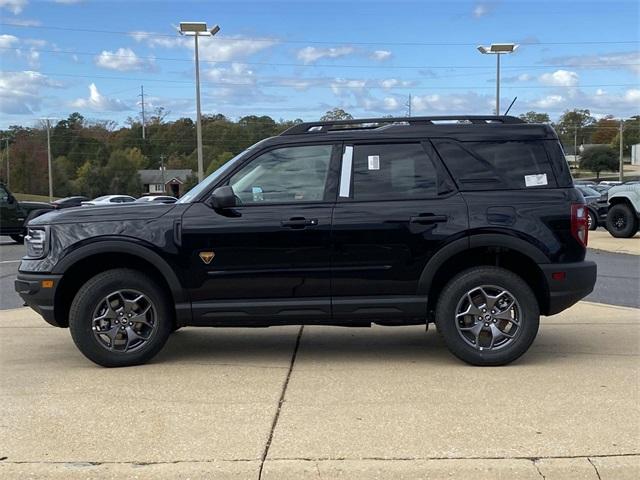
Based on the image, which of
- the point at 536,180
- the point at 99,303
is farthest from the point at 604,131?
the point at 99,303

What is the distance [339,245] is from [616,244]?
44.7 ft

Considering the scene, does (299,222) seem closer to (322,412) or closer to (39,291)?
(322,412)

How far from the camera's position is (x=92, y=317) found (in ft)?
17.2

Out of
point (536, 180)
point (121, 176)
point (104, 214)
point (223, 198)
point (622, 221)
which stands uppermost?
point (121, 176)

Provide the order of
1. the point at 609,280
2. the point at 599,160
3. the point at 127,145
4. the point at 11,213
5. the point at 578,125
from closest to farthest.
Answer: the point at 609,280
the point at 11,213
the point at 599,160
the point at 127,145
the point at 578,125

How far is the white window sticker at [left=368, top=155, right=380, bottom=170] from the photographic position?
5.38m

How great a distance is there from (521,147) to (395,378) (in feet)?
7.02

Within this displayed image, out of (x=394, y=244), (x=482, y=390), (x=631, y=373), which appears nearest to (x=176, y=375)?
(x=394, y=244)

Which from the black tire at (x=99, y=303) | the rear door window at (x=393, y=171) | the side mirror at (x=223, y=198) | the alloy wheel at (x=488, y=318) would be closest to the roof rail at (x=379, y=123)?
the rear door window at (x=393, y=171)

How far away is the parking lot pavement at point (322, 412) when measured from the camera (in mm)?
3529

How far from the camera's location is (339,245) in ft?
17.1

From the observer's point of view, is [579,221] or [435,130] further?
[435,130]

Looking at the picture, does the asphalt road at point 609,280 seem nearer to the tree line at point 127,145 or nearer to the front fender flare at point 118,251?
the front fender flare at point 118,251

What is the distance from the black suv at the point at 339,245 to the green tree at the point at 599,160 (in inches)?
3574
